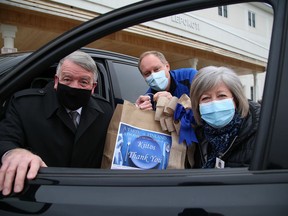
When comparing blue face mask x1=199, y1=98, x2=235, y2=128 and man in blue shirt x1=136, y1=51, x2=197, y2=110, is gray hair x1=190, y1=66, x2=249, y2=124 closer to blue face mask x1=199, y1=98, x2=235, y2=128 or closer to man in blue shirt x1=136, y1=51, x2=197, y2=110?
blue face mask x1=199, y1=98, x2=235, y2=128

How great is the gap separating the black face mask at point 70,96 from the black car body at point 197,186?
702mm

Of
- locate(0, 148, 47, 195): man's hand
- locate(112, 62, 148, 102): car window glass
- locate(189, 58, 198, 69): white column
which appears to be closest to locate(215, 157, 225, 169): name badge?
locate(0, 148, 47, 195): man's hand

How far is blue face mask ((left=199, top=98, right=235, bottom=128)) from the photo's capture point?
141 centimetres

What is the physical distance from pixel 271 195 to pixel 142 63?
1.59m

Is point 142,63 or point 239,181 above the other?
point 142,63

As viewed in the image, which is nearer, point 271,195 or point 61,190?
point 271,195

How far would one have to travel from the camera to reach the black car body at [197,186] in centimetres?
93

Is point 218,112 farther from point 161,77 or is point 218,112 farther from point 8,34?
point 8,34

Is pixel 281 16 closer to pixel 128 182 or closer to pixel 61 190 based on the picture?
pixel 128 182

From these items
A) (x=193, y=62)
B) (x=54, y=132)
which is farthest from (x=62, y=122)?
(x=193, y=62)

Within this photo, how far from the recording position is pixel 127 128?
168cm

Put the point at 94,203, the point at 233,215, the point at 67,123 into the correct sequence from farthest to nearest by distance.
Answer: the point at 67,123 < the point at 94,203 < the point at 233,215

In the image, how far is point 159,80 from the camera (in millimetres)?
2277

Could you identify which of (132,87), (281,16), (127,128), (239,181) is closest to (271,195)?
(239,181)
